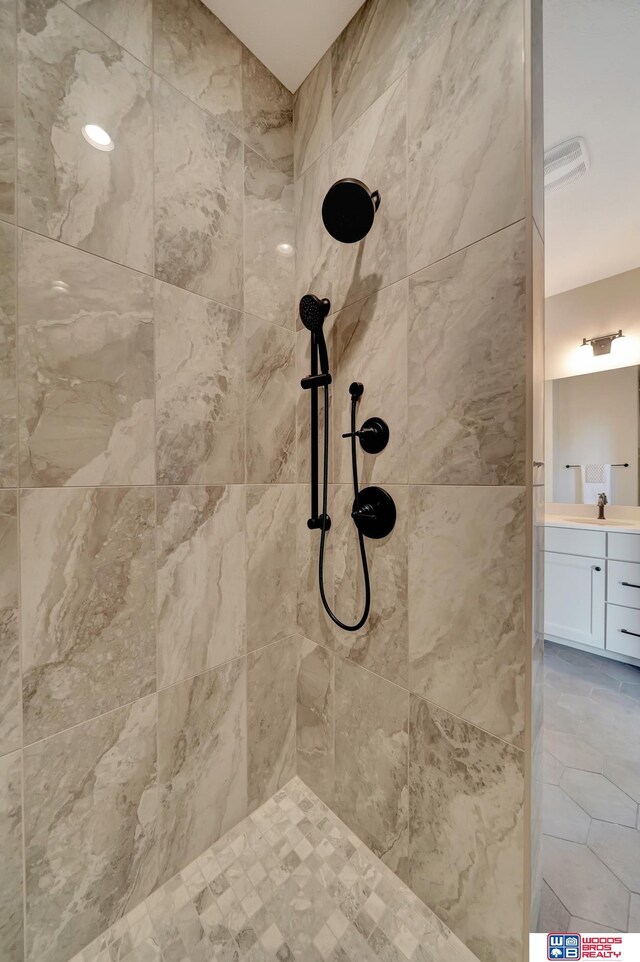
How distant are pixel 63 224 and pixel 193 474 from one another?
619 millimetres

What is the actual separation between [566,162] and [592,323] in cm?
153

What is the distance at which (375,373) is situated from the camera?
1011 mm

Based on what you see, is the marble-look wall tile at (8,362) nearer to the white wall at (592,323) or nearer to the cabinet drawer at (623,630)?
the cabinet drawer at (623,630)

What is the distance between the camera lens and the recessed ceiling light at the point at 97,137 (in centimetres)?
81

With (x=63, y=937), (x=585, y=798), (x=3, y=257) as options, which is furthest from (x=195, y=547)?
(x=585, y=798)

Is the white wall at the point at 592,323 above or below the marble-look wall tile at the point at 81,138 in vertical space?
above

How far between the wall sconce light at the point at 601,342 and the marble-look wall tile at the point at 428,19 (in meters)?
2.66

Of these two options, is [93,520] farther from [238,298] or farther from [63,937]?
[63,937]

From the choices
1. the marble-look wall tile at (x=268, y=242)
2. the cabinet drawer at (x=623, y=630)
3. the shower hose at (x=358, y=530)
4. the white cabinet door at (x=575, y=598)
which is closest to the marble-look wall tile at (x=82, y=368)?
the marble-look wall tile at (x=268, y=242)

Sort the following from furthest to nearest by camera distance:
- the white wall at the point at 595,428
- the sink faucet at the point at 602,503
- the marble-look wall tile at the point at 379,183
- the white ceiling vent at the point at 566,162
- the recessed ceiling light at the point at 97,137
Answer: the sink faucet at the point at 602,503 < the white wall at the point at 595,428 < the white ceiling vent at the point at 566,162 < the marble-look wall tile at the point at 379,183 < the recessed ceiling light at the point at 97,137

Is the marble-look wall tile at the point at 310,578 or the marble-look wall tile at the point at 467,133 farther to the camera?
the marble-look wall tile at the point at 310,578

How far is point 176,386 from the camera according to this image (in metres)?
0.96

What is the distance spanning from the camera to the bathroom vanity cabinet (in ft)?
7.31

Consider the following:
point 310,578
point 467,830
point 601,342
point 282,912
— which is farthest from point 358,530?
point 601,342
